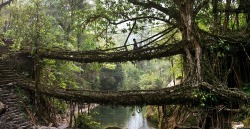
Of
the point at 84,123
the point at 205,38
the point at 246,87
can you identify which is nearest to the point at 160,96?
the point at 205,38

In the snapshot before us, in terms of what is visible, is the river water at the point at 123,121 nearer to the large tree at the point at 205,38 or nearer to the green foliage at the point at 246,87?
the large tree at the point at 205,38

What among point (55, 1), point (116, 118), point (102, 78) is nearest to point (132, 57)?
point (116, 118)

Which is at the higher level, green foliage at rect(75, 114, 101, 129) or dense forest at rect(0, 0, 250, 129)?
dense forest at rect(0, 0, 250, 129)

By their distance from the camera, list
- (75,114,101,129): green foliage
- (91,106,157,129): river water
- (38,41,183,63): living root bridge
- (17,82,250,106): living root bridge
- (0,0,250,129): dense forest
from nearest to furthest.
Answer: (17,82,250,106): living root bridge < (0,0,250,129): dense forest < (38,41,183,63): living root bridge < (75,114,101,129): green foliage < (91,106,157,129): river water

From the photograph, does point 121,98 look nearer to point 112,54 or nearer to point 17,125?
point 112,54

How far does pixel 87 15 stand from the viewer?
9289mm

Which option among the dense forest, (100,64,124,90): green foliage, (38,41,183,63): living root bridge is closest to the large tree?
the dense forest

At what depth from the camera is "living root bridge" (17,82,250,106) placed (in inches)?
190

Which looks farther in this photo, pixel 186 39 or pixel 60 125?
pixel 60 125

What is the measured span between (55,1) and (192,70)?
52.8 feet

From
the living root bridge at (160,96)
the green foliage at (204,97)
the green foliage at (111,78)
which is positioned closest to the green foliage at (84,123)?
the living root bridge at (160,96)

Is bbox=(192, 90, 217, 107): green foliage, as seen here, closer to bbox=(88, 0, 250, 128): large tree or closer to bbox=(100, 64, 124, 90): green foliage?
bbox=(88, 0, 250, 128): large tree

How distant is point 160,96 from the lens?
5273 millimetres

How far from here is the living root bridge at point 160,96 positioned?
190 inches
